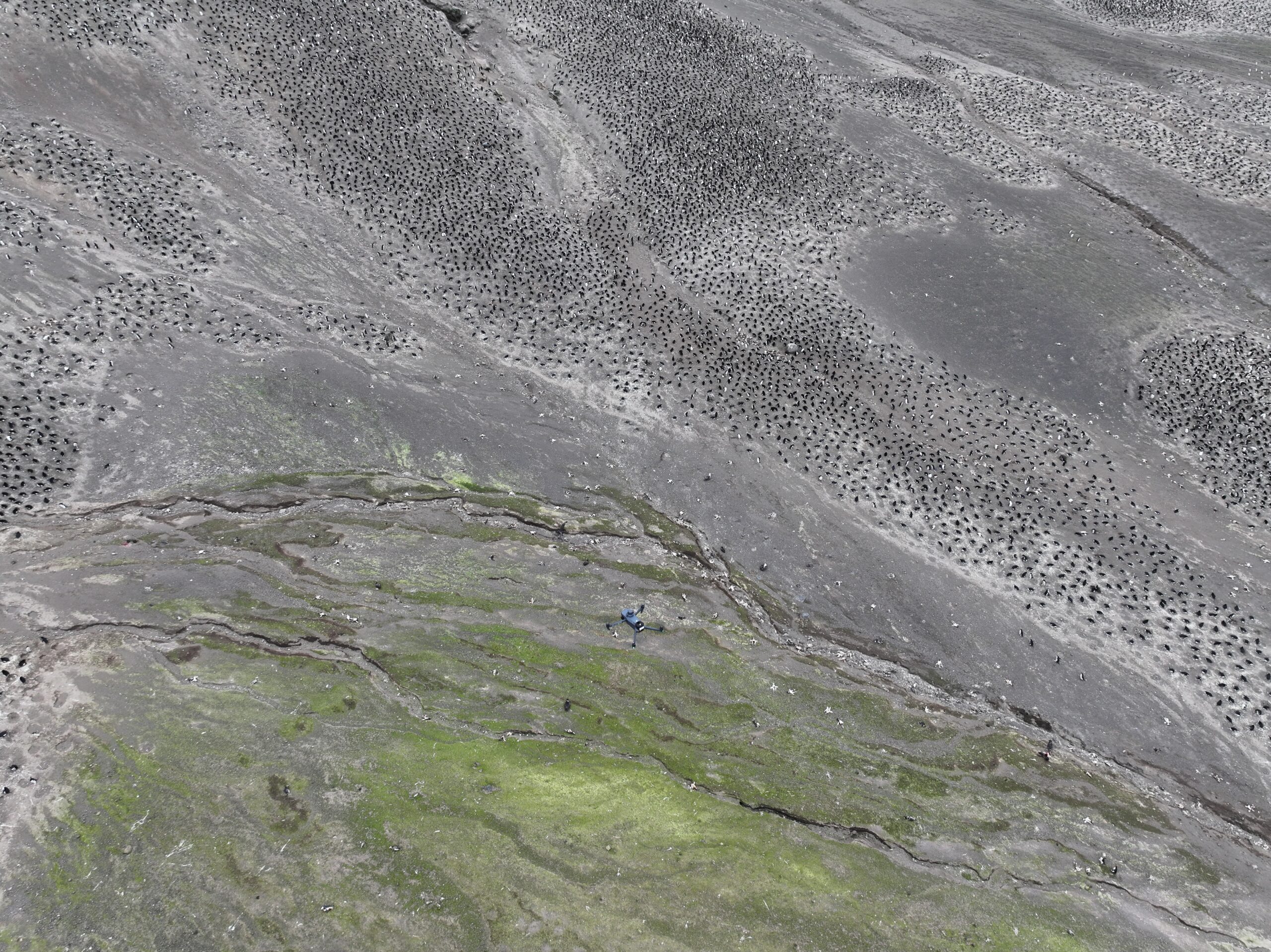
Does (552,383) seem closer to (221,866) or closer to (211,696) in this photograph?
(211,696)

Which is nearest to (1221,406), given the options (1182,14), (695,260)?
(695,260)

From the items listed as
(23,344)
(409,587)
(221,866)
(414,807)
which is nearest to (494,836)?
(414,807)

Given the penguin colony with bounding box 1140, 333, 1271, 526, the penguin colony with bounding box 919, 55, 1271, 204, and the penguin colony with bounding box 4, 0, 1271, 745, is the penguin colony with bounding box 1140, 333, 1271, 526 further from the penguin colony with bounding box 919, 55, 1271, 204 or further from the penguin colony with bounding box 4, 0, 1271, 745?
the penguin colony with bounding box 919, 55, 1271, 204

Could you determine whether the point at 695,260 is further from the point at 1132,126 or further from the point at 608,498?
the point at 1132,126

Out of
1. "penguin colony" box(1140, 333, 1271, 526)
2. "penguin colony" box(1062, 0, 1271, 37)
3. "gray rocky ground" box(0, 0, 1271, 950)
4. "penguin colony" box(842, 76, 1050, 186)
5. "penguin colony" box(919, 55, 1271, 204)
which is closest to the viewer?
"gray rocky ground" box(0, 0, 1271, 950)

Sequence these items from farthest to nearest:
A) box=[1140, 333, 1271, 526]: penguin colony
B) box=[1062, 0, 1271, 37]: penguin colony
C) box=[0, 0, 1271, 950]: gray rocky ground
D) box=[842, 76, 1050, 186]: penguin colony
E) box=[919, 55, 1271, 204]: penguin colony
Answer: box=[1062, 0, 1271, 37]: penguin colony → box=[842, 76, 1050, 186]: penguin colony → box=[919, 55, 1271, 204]: penguin colony → box=[1140, 333, 1271, 526]: penguin colony → box=[0, 0, 1271, 950]: gray rocky ground

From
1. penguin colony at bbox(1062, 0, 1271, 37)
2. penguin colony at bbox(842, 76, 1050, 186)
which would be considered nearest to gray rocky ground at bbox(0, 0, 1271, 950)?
penguin colony at bbox(842, 76, 1050, 186)
